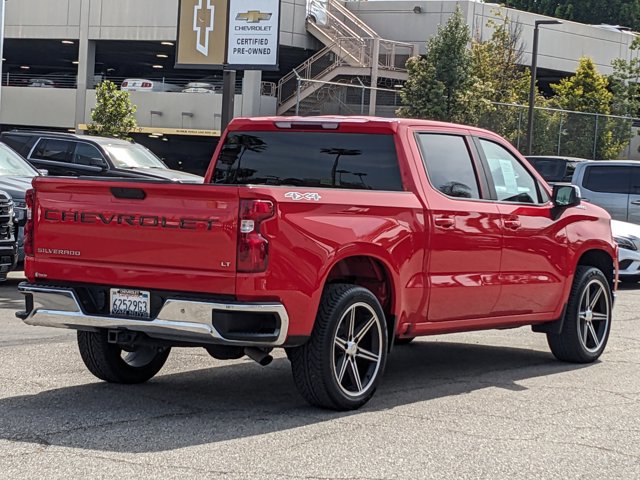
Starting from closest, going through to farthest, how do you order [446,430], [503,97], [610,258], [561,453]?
[561,453] < [446,430] < [610,258] < [503,97]

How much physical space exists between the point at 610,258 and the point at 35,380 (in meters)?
5.10

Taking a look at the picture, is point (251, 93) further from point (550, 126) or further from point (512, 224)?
point (512, 224)

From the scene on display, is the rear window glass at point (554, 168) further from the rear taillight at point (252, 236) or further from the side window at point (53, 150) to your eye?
the rear taillight at point (252, 236)

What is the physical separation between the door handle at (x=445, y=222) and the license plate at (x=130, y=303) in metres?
2.17

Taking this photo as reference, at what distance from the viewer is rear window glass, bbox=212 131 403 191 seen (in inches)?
323

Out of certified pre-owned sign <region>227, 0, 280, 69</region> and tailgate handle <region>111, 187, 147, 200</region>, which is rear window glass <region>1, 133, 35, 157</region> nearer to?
certified pre-owned sign <region>227, 0, 280, 69</region>

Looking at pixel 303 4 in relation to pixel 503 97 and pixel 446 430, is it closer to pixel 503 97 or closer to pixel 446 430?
pixel 503 97

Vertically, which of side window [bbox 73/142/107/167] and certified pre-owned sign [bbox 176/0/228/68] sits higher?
certified pre-owned sign [bbox 176/0/228/68]

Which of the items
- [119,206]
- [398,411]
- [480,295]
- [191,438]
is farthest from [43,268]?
[480,295]

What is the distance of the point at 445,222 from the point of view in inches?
320

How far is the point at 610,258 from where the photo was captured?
33.6 ft

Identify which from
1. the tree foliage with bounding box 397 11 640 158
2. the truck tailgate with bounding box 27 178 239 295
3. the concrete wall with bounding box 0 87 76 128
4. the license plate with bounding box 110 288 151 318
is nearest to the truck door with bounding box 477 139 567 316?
the truck tailgate with bounding box 27 178 239 295

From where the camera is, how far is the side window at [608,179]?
21.3 metres

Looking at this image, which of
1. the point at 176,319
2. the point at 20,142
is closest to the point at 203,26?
the point at 20,142
